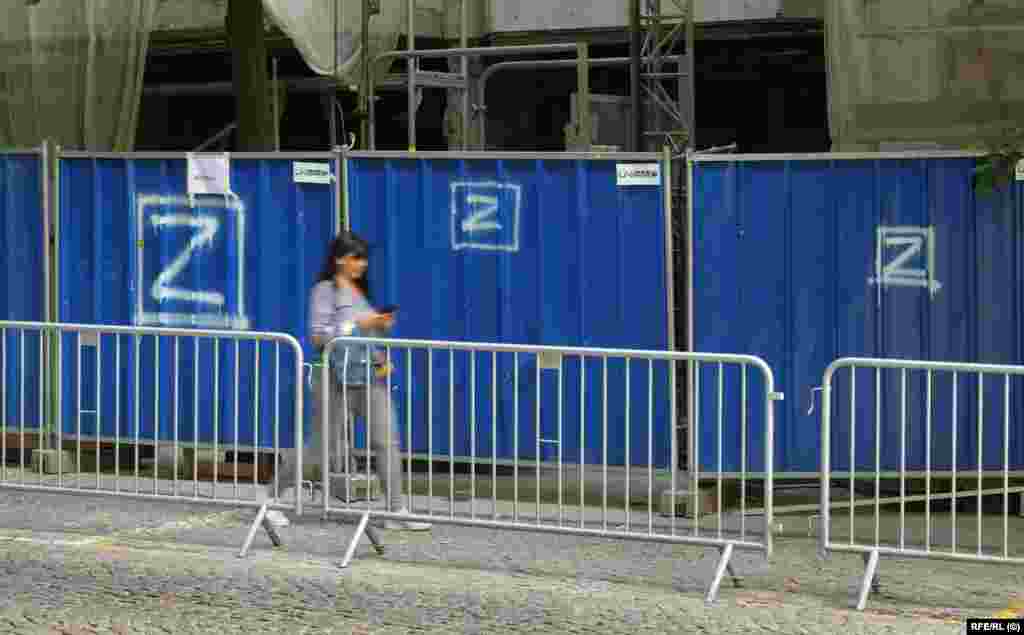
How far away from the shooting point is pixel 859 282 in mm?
12047

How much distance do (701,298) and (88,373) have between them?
4151mm

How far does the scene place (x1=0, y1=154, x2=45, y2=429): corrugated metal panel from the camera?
44.0 feet

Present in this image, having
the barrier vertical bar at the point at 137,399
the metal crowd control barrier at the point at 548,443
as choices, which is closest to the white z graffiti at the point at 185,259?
the barrier vertical bar at the point at 137,399

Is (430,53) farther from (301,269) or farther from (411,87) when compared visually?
(301,269)

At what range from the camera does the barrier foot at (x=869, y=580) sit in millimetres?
9141

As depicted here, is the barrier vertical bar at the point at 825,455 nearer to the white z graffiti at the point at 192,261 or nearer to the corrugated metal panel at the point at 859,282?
the corrugated metal panel at the point at 859,282

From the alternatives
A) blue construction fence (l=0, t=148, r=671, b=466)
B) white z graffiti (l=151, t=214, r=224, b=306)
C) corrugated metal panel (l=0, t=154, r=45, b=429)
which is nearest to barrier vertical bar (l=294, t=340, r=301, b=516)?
blue construction fence (l=0, t=148, r=671, b=466)

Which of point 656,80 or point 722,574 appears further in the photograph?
point 656,80

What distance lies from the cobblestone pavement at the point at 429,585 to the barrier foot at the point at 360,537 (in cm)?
5

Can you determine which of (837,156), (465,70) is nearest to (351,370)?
(837,156)

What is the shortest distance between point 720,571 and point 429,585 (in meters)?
1.40

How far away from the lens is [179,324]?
1317cm

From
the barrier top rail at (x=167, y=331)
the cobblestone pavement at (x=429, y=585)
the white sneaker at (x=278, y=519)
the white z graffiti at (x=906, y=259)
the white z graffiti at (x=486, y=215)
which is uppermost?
the white z graffiti at (x=486, y=215)

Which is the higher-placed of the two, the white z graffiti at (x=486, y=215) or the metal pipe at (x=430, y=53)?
the metal pipe at (x=430, y=53)
